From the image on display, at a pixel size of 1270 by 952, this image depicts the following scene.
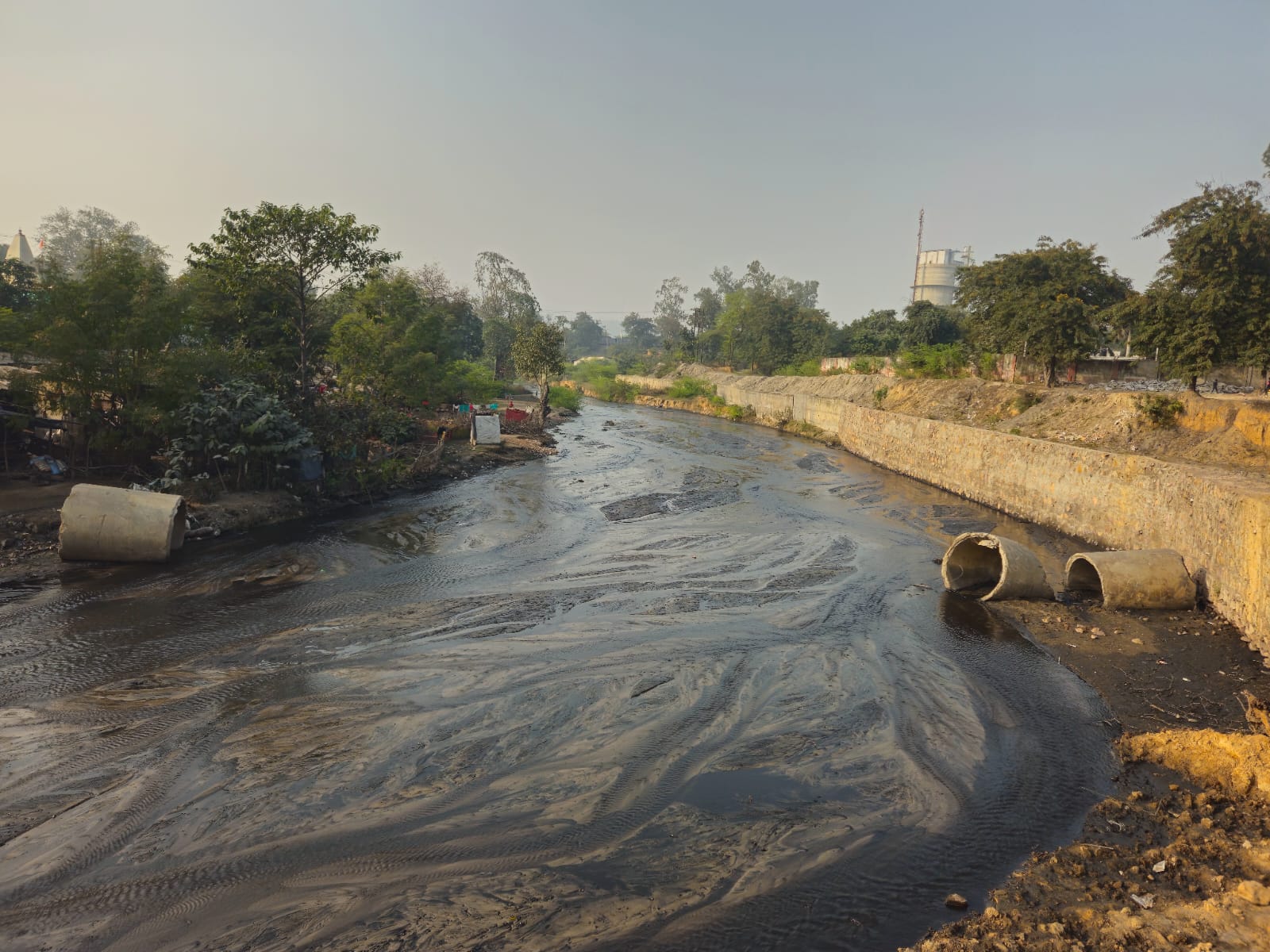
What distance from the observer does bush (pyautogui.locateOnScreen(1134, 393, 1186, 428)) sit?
18844mm

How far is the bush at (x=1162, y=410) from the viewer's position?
18844 millimetres

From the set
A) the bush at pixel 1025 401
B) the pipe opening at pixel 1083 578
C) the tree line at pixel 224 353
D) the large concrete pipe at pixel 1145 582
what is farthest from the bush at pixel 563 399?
the large concrete pipe at pixel 1145 582

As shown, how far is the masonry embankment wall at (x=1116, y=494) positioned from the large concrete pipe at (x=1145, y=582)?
0.48m

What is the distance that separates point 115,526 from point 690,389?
2101 inches

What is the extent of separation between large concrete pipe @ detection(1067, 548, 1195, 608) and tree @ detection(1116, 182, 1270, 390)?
9158mm

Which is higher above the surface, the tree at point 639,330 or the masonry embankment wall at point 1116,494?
the tree at point 639,330

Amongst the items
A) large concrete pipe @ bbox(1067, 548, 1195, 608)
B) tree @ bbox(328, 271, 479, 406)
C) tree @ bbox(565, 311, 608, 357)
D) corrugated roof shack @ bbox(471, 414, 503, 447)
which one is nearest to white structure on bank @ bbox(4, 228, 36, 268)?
tree @ bbox(328, 271, 479, 406)

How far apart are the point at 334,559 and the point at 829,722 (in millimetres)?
10828

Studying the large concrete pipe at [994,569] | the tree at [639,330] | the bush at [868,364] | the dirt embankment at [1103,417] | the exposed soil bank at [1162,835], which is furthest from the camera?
the tree at [639,330]

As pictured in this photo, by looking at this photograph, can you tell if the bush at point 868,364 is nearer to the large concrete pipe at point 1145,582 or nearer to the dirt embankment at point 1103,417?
the dirt embankment at point 1103,417

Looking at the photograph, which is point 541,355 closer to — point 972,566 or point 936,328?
point 936,328

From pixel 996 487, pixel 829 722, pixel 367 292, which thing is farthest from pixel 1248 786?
pixel 367 292

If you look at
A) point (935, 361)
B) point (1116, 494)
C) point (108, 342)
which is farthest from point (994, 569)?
point (935, 361)

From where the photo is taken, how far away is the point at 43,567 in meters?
12.7
